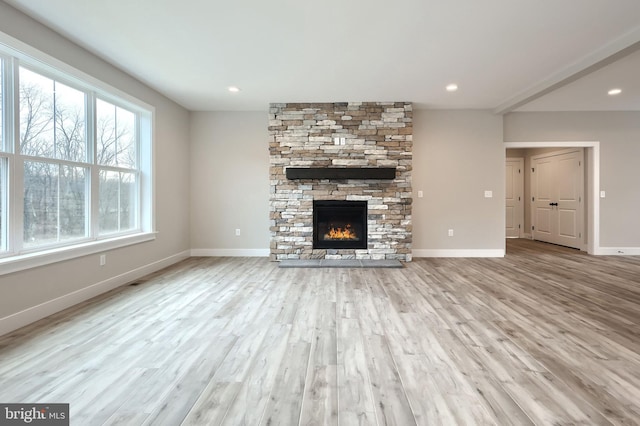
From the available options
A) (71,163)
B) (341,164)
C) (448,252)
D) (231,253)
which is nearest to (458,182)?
(448,252)

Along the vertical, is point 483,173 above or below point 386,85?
below

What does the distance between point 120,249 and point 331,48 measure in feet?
11.3

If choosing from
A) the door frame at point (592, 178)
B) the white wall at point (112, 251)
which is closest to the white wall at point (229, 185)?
the white wall at point (112, 251)

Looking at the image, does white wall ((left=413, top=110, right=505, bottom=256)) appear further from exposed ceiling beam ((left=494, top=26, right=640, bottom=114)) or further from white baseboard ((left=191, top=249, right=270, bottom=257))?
white baseboard ((left=191, top=249, right=270, bottom=257))

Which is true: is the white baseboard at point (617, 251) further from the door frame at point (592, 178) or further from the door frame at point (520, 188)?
the door frame at point (520, 188)

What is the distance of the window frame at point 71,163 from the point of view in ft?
7.97

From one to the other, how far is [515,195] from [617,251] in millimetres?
2682

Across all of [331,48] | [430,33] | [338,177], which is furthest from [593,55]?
[338,177]

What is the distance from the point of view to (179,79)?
3959 millimetres

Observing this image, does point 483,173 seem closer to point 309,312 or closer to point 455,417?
point 309,312

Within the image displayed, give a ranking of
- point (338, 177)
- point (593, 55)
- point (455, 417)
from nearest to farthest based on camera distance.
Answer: point (455, 417) → point (593, 55) → point (338, 177)

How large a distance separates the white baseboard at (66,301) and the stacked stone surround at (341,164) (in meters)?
2.01

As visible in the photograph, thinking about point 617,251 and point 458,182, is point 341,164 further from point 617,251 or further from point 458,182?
point 617,251

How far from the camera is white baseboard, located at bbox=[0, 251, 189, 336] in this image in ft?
7.72
